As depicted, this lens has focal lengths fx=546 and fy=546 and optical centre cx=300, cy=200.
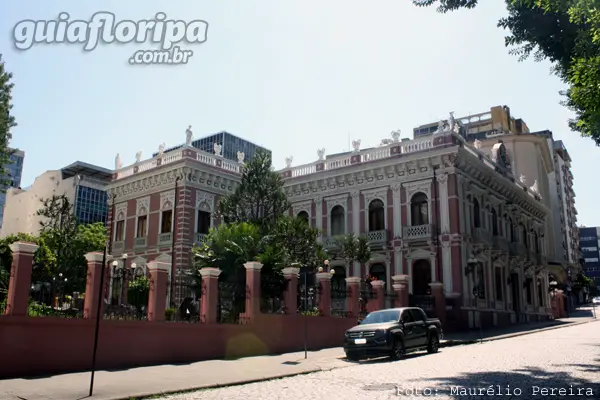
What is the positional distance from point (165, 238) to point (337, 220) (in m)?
10.4

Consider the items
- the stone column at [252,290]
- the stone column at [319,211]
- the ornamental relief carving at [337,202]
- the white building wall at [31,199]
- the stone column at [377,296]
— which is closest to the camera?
the stone column at [252,290]

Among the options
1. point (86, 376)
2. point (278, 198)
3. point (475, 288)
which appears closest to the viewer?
point (86, 376)

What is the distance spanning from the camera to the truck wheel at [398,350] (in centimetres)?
1559

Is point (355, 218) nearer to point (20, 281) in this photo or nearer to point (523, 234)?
point (523, 234)

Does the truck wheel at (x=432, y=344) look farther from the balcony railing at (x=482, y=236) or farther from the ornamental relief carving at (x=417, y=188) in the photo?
the balcony railing at (x=482, y=236)

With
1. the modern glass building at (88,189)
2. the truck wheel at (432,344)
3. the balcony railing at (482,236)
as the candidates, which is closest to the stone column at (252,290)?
the truck wheel at (432,344)

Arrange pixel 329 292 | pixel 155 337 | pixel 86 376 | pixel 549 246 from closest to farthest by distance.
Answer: pixel 86 376 < pixel 155 337 < pixel 329 292 < pixel 549 246

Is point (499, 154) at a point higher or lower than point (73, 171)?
lower

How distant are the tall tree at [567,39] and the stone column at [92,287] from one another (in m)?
10.0

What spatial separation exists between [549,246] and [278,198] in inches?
2021

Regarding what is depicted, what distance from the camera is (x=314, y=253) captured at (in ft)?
80.1

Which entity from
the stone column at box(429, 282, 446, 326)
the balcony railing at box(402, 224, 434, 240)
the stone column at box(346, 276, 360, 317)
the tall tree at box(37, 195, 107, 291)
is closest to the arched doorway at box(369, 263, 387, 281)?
the balcony railing at box(402, 224, 434, 240)

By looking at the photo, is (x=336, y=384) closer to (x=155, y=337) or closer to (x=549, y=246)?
(x=155, y=337)

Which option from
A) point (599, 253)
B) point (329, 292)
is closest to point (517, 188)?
point (329, 292)
